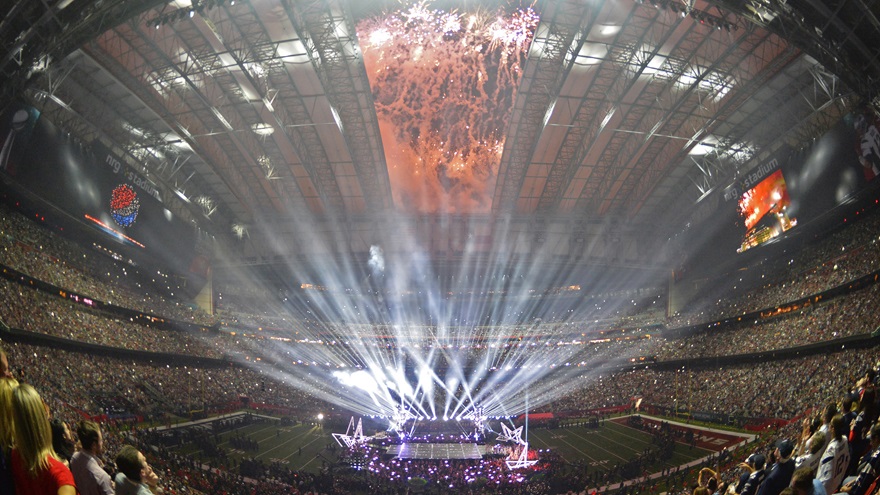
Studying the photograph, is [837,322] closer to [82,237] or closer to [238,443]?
[238,443]

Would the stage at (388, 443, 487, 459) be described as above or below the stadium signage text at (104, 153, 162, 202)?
below

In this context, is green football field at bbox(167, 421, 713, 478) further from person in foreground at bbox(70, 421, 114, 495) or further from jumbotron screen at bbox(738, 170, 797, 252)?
person in foreground at bbox(70, 421, 114, 495)

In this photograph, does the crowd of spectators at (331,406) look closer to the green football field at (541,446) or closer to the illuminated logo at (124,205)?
the green football field at (541,446)

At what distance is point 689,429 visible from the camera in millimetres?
Result: 33656

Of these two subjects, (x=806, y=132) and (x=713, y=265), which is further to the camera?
(x=713, y=265)

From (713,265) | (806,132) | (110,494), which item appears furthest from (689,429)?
(110,494)

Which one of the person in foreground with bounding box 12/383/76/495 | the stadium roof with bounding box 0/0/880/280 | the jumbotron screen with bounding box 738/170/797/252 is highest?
the stadium roof with bounding box 0/0/880/280

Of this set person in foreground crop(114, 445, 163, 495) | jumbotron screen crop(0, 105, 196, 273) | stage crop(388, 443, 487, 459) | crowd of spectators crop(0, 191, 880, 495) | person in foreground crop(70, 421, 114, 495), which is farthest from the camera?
stage crop(388, 443, 487, 459)

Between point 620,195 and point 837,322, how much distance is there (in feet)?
62.6

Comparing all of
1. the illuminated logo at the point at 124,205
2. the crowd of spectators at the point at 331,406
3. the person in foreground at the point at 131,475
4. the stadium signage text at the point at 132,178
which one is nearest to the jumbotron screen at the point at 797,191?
the crowd of spectators at the point at 331,406

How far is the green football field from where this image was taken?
29447mm

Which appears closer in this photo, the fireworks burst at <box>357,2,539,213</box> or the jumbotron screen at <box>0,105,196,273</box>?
the fireworks burst at <box>357,2,539,213</box>

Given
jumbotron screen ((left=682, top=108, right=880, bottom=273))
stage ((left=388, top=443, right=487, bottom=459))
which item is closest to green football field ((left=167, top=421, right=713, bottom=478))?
stage ((left=388, top=443, right=487, bottom=459))

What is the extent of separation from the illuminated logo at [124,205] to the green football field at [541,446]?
590 inches
